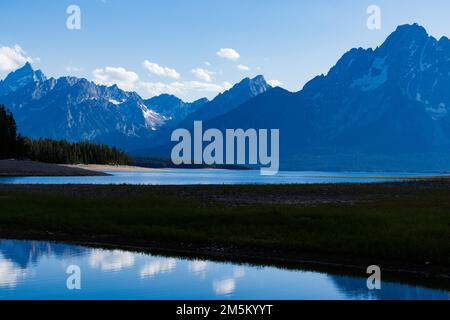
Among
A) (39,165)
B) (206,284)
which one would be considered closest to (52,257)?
(206,284)

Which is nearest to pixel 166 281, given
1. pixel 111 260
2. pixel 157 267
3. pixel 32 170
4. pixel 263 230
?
pixel 157 267

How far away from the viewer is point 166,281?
26.8 m

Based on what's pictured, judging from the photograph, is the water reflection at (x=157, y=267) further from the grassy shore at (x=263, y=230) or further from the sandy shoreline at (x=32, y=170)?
the sandy shoreline at (x=32, y=170)

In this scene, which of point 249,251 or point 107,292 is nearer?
point 107,292

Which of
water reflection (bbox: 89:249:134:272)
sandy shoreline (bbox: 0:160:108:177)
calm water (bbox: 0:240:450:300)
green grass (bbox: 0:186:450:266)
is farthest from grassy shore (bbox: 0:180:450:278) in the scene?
sandy shoreline (bbox: 0:160:108:177)

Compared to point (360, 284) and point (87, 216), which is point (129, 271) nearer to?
point (360, 284)

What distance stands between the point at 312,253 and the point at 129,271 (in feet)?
38.1

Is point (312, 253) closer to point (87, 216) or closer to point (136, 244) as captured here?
point (136, 244)

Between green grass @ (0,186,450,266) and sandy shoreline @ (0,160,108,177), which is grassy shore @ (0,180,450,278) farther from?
sandy shoreline @ (0,160,108,177)

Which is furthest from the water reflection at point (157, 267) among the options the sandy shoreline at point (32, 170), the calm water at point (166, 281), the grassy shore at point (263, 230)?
the sandy shoreline at point (32, 170)

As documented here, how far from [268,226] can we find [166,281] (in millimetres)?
14692
